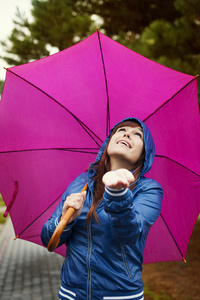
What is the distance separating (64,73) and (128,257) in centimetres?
148

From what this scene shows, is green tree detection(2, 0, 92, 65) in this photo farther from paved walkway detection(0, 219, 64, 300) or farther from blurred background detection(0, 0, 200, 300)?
paved walkway detection(0, 219, 64, 300)

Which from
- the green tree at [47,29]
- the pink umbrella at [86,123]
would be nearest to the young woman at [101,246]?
the pink umbrella at [86,123]

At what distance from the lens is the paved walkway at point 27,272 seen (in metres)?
5.78

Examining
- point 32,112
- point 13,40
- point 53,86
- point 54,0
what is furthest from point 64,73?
point 13,40

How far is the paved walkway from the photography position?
5.78 meters

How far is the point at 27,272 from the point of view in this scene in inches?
273

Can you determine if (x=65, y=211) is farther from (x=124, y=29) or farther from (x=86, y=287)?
(x=124, y=29)

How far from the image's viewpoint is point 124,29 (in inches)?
367

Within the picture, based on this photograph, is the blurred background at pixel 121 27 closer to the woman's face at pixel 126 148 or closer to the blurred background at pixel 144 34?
the blurred background at pixel 144 34

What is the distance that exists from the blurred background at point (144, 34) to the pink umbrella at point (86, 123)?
3.14 m

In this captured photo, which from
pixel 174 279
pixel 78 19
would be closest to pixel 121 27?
pixel 78 19

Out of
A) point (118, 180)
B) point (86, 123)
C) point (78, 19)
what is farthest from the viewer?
point (78, 19)

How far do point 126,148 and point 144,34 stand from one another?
5.05 m

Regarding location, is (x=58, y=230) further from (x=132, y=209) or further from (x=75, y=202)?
(x=132, y=209)
